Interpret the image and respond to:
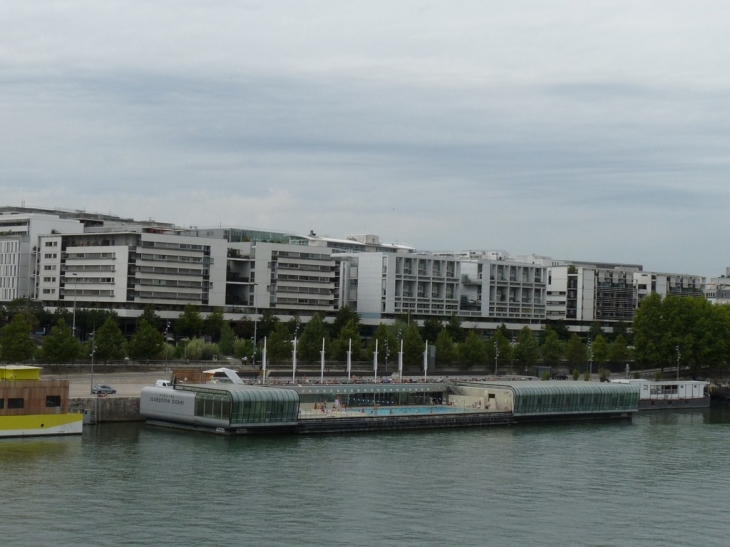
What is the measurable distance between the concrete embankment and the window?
201 inches

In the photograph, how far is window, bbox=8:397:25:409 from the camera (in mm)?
63781

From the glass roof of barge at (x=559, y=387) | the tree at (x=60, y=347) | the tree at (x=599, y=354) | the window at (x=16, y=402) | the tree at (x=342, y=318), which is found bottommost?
the window at (x=16, y=402)

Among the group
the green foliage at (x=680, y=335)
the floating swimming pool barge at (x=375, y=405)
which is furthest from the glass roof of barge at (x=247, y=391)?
the green foliage at (x=680, y=335)

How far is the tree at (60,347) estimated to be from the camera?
89.9m

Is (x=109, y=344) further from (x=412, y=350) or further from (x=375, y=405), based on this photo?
(x=412, y=350)

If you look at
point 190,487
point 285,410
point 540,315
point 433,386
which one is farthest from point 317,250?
point 190,487

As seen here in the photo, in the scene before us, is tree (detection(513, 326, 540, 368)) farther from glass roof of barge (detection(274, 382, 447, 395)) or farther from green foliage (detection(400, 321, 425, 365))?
glass roof of barge (detection(274, 382, 447, 395))

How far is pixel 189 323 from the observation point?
132 m

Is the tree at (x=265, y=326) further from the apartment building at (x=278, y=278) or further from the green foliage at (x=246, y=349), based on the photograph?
the green foliage at (x=246, y=349)

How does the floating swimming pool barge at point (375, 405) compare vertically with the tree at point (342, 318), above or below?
below

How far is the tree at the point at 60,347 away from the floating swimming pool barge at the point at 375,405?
19.2 metres

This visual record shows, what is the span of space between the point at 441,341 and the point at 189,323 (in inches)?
1214

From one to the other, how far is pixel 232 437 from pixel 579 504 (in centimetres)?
2540

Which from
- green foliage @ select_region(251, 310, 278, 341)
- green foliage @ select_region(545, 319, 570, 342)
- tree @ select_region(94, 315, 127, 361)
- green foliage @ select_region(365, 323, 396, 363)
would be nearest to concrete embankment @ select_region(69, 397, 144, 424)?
tree @ select_region(94, 315, 127, 361)
